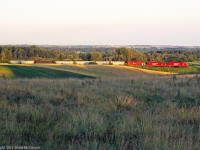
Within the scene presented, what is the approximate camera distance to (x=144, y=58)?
13800 cm

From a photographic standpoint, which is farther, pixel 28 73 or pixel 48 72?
pixel 48 72

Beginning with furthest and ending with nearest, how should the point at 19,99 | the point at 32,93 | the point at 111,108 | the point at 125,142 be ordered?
the point at 32,93
the point at 19,99
the point at 111,108
the point at 125,142

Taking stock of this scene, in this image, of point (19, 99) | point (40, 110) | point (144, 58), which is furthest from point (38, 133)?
point (144, 58)

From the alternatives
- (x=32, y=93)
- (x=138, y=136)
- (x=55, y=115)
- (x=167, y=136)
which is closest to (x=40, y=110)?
(x=55, y=115)

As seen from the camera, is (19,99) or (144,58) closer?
(19,99)

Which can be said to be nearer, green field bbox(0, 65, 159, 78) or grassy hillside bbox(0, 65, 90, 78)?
grassy hillside bbox(0, 65, 90, 78)

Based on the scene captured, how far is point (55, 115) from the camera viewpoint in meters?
8.01

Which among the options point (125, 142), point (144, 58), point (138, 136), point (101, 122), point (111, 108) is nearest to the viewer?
point (125, 142)

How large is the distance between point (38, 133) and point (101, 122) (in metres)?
Result: 1.43

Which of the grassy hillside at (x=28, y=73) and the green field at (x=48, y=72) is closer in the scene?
the grassy hillside at (x=28, y=73)

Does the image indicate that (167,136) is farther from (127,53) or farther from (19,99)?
(127,53)

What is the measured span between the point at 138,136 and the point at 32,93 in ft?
21.6

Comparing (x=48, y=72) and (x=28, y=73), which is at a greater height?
(x=28, y=73)

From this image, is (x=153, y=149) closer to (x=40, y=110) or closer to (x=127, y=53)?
(x=40, y=110)
